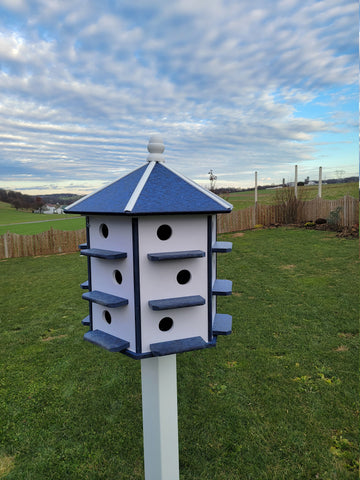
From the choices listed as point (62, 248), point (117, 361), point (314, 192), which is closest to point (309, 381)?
point (117, 361)

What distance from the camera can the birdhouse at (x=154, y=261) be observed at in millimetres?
2150

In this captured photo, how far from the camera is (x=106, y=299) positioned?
2.30 m

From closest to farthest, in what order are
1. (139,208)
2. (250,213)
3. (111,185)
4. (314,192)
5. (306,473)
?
(139,208) → (111,185) → (306,473) → (250,213) → (314,192)

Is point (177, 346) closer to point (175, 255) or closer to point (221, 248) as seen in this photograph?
point (175, 255)

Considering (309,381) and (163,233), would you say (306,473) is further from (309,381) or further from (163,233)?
(163,233)

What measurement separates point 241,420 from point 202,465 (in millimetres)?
846

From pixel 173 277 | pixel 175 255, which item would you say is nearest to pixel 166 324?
pixel 173 277

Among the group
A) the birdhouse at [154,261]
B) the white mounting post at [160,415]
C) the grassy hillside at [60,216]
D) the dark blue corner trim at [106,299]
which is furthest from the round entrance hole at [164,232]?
the grassy hillside at [60,216]

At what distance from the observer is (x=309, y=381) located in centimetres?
492

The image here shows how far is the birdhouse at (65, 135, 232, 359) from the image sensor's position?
215 cm

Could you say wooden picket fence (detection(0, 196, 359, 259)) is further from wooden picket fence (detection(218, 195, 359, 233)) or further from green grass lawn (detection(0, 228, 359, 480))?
green grass lawn (detection(0, 228, 359, 480))

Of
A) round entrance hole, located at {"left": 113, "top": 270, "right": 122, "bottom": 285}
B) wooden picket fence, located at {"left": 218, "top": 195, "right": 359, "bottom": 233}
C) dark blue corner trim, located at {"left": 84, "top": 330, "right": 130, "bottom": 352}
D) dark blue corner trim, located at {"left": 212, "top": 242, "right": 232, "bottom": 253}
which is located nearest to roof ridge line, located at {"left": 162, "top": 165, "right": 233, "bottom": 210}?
dark blue corner trim, located at {"left": 212, "top": 242, "right": 232, "bottom": 253}

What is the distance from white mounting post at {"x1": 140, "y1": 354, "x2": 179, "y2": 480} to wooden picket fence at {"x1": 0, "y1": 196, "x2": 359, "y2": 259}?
13957 millimetres

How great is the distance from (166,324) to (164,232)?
67cm
